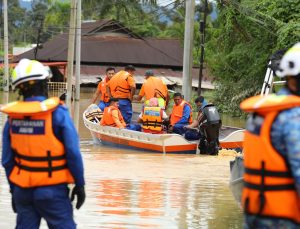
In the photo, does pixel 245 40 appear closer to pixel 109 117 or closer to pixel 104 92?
pixel 104 92

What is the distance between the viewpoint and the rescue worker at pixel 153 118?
16.0 m

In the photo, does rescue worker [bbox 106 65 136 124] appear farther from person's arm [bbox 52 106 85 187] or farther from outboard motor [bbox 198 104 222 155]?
person's arm [bbox 52 106 85 187]

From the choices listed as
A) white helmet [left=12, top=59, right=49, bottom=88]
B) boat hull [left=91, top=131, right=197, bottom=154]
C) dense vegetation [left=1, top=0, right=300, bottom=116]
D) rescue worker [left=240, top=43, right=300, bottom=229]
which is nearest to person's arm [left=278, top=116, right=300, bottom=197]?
rescue worker [left=240, top=43, right=300, bottom=229]

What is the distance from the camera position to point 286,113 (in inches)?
158

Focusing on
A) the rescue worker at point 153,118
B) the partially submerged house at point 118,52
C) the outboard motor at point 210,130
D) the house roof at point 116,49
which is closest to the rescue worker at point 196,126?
the outboard motor at point 210,130

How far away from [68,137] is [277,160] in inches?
63.4

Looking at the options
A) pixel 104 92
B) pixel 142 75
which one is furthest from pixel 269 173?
pixel 142 75

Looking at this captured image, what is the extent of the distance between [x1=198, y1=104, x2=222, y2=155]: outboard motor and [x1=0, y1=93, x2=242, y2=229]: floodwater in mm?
239

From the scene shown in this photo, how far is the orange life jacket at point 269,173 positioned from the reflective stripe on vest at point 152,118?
38.9ft

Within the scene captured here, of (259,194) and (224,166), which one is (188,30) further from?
(259,194)

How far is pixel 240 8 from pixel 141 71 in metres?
27.7

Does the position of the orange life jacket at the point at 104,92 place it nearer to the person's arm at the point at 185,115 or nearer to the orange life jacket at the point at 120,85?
the orange life jacket at the point at 120,85

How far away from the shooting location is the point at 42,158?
5.02m

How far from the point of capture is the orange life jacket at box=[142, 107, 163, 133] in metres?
16.0
